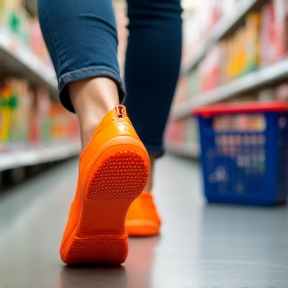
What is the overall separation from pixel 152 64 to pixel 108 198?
1.50ft

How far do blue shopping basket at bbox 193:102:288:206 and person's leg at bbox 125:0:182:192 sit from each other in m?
0.86

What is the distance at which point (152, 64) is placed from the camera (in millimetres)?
1226

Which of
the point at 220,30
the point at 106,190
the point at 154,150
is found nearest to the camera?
the point at 106,190

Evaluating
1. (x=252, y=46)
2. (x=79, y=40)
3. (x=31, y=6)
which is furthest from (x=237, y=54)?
(x=79, y=40)

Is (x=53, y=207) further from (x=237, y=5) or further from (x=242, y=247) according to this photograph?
(x=237, y=5)

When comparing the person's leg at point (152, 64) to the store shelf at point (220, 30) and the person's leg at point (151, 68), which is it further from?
the store shelf at point (220, 30)

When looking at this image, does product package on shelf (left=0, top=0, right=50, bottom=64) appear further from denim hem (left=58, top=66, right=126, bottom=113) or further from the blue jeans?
denim hem (left=58, top=66, right=126, bottom=113)

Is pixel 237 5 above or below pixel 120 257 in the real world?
Result: above

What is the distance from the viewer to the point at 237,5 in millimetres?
3480

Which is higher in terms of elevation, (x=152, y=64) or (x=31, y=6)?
(x=31, y=6)

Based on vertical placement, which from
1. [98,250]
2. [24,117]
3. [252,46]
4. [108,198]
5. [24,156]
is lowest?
[24,156]

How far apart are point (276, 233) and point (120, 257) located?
23.1 inches

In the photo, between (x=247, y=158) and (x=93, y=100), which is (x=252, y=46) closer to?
(x=247, y=158)

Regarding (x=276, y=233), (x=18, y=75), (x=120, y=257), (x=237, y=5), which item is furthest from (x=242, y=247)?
(x=18, y=75)
